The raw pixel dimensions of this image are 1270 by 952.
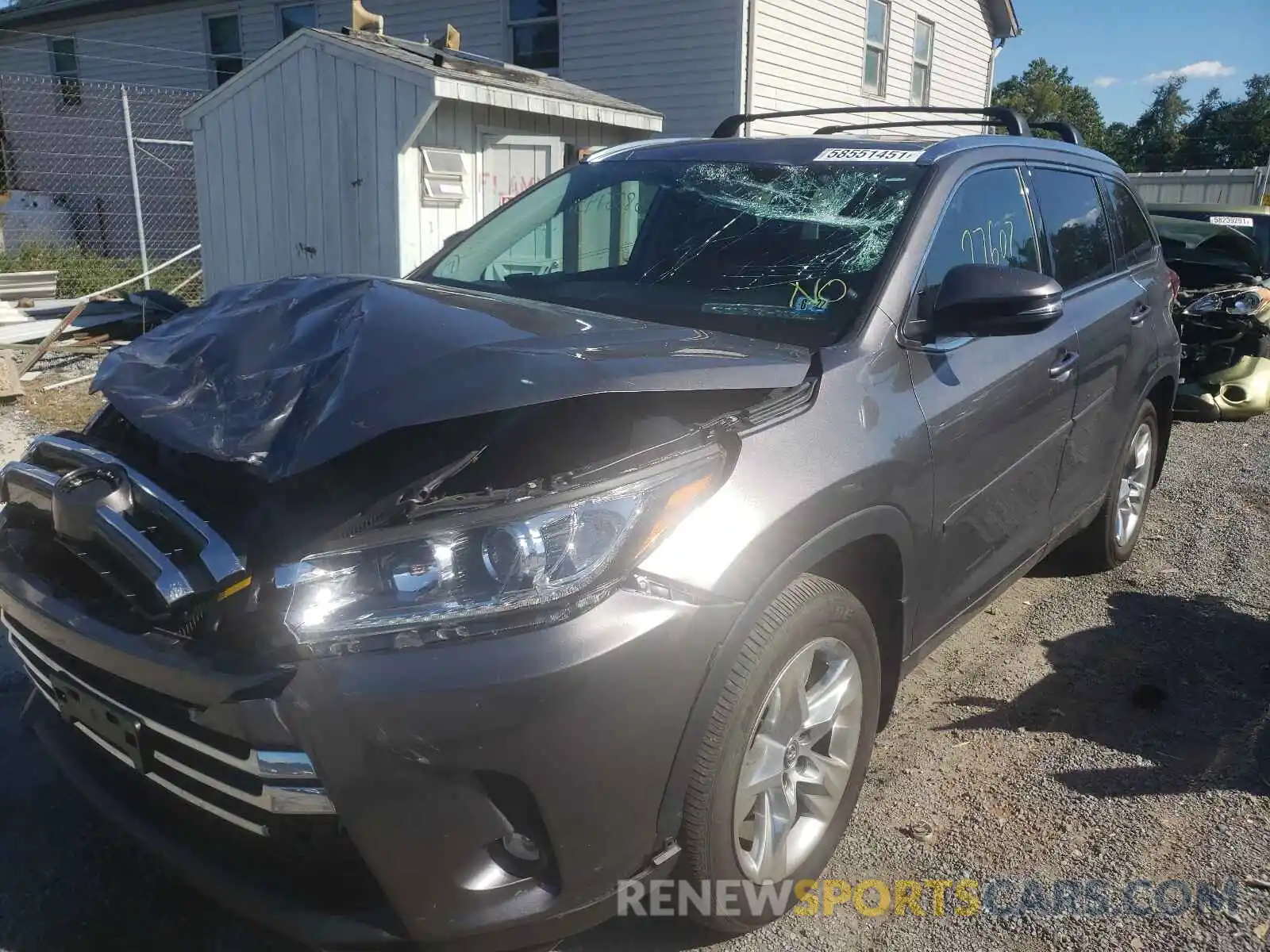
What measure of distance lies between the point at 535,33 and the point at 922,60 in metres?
7.03

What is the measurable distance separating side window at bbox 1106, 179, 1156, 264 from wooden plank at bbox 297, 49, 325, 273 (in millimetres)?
7034

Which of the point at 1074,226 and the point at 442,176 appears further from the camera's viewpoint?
the point at 442,176

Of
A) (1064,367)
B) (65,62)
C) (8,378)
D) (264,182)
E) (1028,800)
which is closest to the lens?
(1028,800)

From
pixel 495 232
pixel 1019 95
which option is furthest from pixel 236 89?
pixel 1019 95

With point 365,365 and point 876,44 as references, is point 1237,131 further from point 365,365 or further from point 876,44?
point 365,365

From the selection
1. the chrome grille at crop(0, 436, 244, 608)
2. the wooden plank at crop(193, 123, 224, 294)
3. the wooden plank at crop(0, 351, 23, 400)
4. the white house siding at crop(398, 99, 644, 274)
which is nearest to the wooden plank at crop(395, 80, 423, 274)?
the white house siding at crop(398, 99, 644, 274)

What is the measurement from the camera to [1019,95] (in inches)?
2270

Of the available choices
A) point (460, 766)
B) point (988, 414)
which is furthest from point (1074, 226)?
point (460, 766)

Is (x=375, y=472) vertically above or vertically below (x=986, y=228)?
below

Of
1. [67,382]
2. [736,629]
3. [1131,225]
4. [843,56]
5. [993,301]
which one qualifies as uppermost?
[843,56]

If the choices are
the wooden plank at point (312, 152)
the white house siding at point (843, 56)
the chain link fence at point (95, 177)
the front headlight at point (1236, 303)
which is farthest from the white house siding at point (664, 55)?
the front headlight at point (1236, 303)

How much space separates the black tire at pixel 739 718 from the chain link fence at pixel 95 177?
1440 centimetres

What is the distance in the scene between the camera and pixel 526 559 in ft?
6.13

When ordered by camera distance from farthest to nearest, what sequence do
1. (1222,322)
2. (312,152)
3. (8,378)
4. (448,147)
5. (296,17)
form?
(296,17)
(312,152)
(448,147)
(1222,322)
(8,378)
